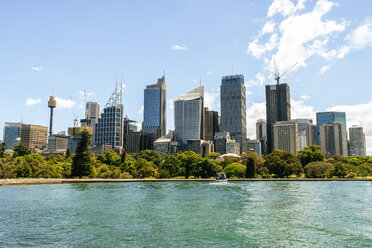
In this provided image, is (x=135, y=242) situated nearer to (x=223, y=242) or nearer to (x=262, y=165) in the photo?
(x=223, y=242)

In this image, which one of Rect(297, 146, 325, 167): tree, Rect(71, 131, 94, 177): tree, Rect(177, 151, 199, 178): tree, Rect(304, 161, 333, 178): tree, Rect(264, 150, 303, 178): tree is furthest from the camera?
Rect(297, 146, 325, 167): tree

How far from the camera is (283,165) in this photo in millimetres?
141000

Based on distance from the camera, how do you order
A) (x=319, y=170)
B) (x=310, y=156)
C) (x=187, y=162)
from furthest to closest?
(x=310, y=156)
(x=187, y=162)
(x=319, y=170)

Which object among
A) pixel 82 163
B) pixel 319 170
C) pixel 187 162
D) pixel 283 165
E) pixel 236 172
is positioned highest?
pixel 187 162

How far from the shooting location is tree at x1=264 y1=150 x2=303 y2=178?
140m

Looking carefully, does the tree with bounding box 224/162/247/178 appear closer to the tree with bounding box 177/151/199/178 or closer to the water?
the tree with bounding box 177/151/199/178

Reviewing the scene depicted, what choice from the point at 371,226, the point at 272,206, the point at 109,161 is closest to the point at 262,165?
the point at 109,161

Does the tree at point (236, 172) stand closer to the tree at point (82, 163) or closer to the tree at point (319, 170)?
the tree at point (319, 170)

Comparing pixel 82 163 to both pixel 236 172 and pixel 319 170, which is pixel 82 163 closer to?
pixel 236 172

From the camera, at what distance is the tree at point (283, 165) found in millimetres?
140500

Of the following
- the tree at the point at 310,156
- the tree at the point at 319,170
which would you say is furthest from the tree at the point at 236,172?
the tree at the point at 310,156

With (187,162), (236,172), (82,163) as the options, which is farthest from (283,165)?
(82,163)

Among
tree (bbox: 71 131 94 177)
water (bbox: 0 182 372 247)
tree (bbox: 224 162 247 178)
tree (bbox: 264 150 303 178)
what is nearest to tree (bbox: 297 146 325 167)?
tree (bbox: 264 150 303 178)

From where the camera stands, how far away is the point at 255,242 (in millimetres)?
23234
